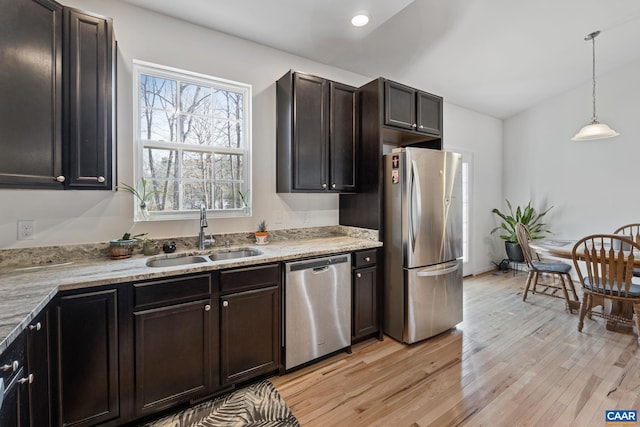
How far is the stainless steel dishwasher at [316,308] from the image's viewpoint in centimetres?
214

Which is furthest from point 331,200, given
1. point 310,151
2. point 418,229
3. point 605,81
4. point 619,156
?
point 605,81

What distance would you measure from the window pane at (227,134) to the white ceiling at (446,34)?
797 millimetres

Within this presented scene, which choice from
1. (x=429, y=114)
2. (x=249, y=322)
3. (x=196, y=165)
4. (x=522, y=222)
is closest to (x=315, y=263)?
(x=249, y=322)

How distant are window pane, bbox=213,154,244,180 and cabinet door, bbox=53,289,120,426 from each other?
Result: 1331mm

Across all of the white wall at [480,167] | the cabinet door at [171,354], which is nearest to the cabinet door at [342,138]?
the cabinet door at [171,354]

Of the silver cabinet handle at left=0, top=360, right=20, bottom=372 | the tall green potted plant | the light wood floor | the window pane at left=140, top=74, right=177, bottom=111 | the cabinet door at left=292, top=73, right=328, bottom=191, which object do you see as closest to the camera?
the silver cabinet handle at left=0, top=360, right=20, bottom=372

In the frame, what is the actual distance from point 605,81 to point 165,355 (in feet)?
21.3

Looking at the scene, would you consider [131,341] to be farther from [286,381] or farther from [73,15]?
[73,15]

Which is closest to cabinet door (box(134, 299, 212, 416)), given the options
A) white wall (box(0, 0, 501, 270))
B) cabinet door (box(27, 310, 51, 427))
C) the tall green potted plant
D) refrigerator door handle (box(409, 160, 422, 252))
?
cabinet door (box(27, 310, 51, 427))

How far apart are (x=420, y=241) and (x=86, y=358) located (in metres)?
2.49

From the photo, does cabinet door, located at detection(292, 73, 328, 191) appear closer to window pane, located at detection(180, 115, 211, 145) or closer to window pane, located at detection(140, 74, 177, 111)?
window pane, located at detection(180, 115, 211, 145)

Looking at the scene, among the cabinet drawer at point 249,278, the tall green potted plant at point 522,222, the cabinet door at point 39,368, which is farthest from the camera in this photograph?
the tall green potted plant at point 522,222

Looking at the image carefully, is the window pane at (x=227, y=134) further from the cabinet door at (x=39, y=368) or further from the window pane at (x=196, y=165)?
the cabinet door at (x=39, y=368)

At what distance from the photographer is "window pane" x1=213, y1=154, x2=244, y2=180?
101 inches
